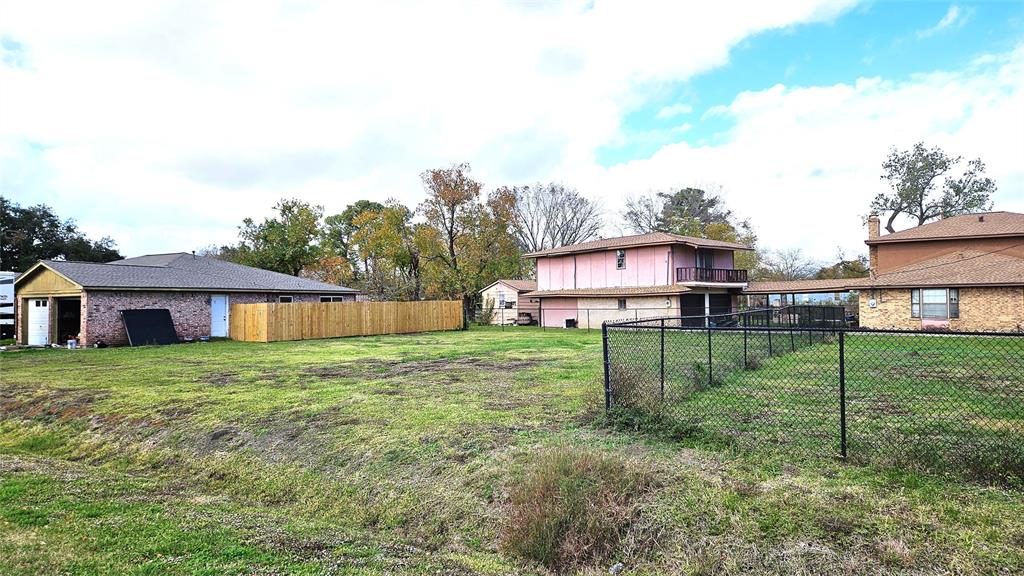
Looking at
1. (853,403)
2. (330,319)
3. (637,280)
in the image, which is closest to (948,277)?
(637,280)

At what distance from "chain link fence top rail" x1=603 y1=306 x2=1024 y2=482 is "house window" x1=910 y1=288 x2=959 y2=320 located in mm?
10964

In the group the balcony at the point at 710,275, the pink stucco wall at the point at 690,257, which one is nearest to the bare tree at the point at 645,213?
the pink stucco wall at the point at 690,257

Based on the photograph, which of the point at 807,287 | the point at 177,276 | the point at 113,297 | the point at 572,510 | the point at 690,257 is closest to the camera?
the point at 572,510

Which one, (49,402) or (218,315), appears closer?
(49,402)

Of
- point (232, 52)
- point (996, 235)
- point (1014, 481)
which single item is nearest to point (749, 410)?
point (1014, 481)

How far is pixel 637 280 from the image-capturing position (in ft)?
94.2

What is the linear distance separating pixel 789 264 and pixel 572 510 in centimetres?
5152

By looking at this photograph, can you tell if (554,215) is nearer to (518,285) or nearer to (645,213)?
(645,213)

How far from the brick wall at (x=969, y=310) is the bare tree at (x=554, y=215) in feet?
100

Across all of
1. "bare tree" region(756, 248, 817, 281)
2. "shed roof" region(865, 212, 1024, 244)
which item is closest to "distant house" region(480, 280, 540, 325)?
"shed roof" region(865, 212, 1024, 244)

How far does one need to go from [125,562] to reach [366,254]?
34891 millimetres

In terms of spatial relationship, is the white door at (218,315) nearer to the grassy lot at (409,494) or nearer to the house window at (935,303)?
the grassy lot at (409,494)

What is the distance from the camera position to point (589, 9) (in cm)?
1277

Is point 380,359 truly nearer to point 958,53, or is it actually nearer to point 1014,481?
point 1014,481
